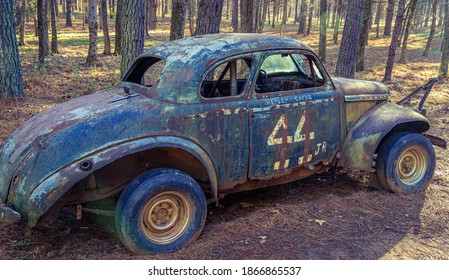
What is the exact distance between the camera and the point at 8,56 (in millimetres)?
8680

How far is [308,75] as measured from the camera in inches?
222

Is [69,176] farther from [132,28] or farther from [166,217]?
[132,28]

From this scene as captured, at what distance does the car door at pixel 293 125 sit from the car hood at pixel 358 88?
24 centimetres

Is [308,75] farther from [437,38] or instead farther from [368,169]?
[437,38]

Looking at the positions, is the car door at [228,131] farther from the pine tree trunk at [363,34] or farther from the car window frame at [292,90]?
the pine tree trunk at [363,34]

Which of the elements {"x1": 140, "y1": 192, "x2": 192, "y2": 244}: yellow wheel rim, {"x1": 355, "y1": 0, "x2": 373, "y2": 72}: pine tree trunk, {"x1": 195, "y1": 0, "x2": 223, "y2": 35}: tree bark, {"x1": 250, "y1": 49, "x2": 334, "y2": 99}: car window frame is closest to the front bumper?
{"x1": 140, "y1": 192, "x2": 192, "y2": 244}: yellow wheel rim

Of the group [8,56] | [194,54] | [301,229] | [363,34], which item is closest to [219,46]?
[194,54]

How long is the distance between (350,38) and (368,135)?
5.01 metres

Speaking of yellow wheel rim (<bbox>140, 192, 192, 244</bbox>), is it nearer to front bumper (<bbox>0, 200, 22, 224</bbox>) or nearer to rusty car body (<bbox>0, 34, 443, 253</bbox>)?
rusty car body (<bbox>0, 34, 443, 253</bbox>)

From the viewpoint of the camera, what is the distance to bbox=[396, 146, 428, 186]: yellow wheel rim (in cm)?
544

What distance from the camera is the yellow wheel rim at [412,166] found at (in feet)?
17.8

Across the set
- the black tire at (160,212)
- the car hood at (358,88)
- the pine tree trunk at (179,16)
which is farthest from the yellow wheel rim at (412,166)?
the pine tree trunk at (179,16)

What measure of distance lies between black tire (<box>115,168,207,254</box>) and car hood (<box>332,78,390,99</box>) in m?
2.43

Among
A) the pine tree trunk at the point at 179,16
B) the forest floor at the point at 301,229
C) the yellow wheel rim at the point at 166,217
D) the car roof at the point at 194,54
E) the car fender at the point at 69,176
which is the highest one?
the pine tree trunk at the point at 179,16
